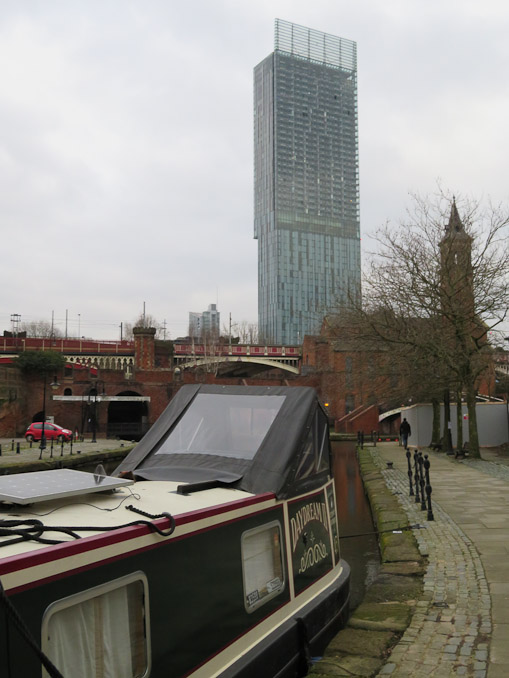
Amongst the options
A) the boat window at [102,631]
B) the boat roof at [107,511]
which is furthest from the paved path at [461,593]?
the boat window at [102,631]

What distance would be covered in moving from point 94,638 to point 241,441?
2556mm

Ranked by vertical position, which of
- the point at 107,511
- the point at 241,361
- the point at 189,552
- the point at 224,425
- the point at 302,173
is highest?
the point at 302,173

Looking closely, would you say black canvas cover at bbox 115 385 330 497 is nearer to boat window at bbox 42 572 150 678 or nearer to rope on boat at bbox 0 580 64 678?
boat window at bbox 42 572 150 678

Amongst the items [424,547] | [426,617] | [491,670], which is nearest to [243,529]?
[491,670]

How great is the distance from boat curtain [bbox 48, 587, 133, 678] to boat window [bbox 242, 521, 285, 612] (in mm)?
1261

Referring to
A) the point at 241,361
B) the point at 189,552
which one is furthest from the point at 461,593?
the point at 241,361

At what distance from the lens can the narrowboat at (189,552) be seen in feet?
8.54

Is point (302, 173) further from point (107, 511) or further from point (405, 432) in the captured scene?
point (107, 511)

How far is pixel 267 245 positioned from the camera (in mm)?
152250

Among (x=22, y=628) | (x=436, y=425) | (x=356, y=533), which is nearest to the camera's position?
(x=22, y=628)

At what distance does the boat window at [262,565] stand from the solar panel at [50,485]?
1100 mm

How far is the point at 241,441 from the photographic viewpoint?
203 inches

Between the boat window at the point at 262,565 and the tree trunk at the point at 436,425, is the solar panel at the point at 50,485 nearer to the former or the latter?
the boat window at the point at 262,565

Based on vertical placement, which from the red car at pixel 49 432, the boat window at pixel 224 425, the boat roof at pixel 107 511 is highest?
the boat window at pixel 224 425
